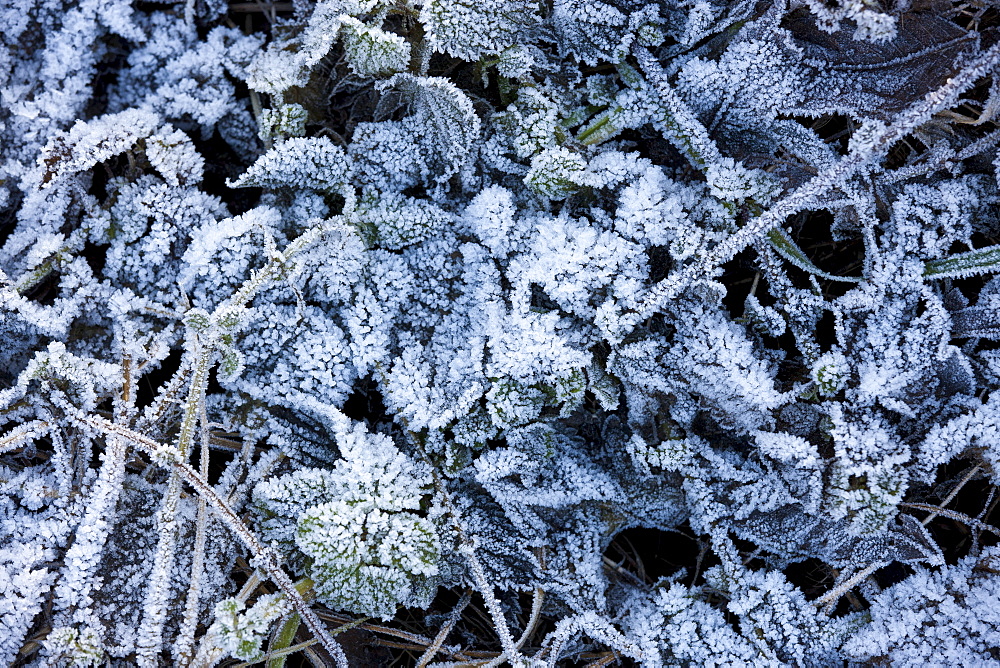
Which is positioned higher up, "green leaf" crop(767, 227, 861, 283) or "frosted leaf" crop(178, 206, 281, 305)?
"frosted leaf" crop(178, 206, 281, 305)

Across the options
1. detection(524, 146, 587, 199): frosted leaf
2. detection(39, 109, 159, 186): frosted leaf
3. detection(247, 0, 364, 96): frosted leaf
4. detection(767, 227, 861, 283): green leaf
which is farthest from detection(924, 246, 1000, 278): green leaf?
detection(39, 109, 159, 186): frosted leaf

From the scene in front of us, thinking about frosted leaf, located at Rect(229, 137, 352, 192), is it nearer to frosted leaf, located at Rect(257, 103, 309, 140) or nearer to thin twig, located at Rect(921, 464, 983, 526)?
frosted leaf, located at Rect(257, 103, 309, 140)

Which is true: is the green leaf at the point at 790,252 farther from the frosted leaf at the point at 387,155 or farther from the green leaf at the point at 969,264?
the frosted leaf at the point at 387,155

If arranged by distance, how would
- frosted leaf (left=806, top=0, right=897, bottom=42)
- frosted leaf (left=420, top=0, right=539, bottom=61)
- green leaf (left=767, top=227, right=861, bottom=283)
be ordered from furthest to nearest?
green leaf (left=767, top=227, right=861, bottom=283)
frosted leaf (left=420, top=0, right=539, bottom=61)
frosted leaf (left=806, top=0, right=897, bottom=42)

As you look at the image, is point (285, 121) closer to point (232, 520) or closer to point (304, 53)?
point (304, 53)

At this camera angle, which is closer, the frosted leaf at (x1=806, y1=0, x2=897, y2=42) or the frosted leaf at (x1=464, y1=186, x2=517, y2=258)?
the frosted leaf at (x1=806, y1=0, x2=897, y2=42)

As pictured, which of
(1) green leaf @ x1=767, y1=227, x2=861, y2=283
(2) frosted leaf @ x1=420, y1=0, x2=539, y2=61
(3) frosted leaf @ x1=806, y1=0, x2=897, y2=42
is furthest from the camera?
(1) green leaf @ x1=767, y1=227, x2=861, y2=283

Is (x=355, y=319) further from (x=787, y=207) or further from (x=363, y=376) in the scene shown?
(x=787, y=207)

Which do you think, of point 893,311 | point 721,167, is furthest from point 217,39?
point 893,311
